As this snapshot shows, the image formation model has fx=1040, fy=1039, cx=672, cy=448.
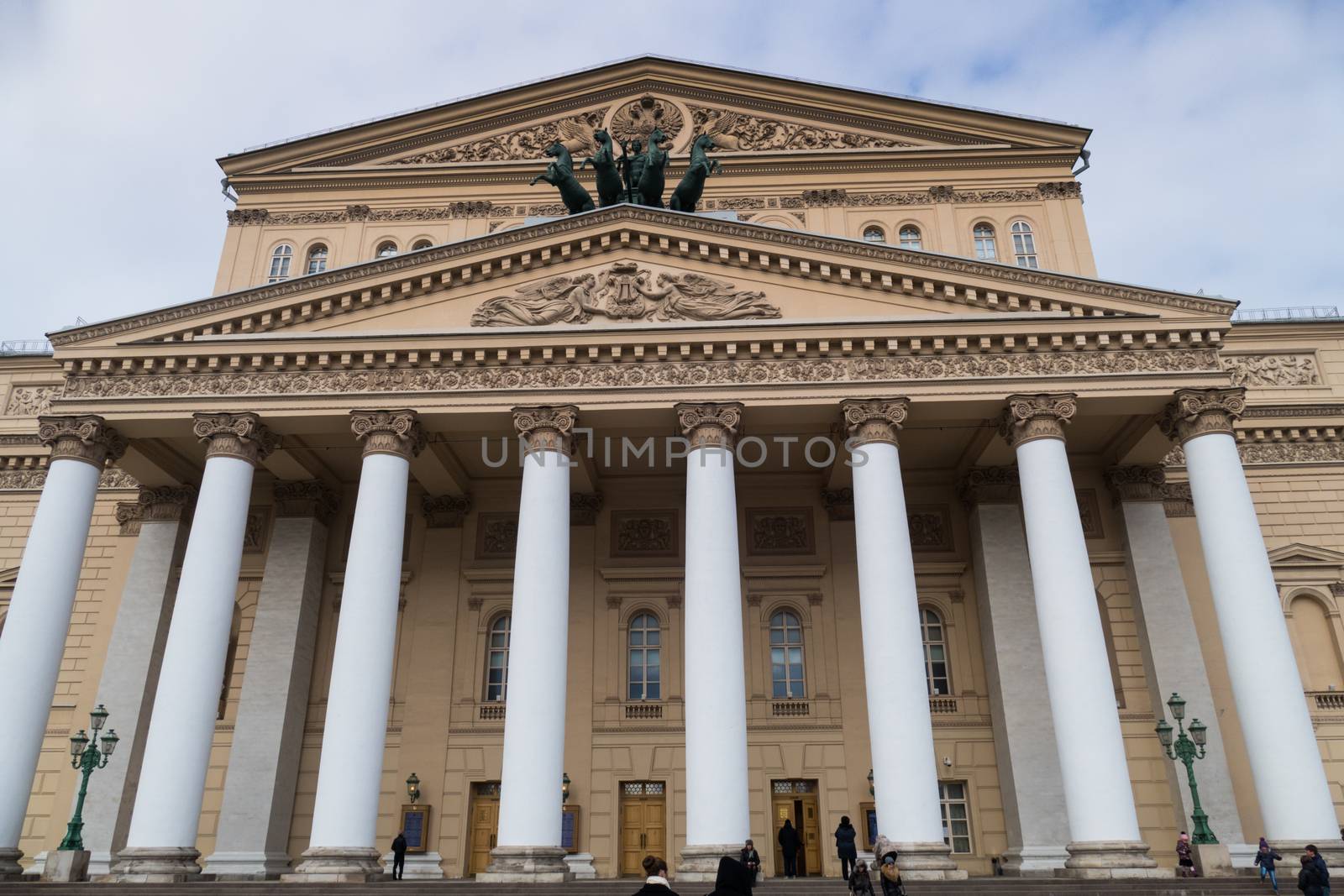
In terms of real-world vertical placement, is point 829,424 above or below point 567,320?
below

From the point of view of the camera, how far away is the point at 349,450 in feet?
85.3

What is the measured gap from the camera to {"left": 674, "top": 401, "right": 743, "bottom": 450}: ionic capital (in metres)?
21.4

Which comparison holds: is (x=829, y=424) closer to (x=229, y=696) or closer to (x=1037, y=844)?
(x=1037, y=844)

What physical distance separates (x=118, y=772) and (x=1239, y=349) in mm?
30900

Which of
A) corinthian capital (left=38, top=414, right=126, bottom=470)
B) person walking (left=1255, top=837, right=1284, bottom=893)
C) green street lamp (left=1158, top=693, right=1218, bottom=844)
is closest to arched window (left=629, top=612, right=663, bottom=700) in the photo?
green street lamp (left=1158, top=693, right=1218, bottom=844)

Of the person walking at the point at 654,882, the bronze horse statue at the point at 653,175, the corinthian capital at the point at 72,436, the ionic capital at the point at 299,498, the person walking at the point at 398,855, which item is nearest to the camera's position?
the person walking at the point at 654,882

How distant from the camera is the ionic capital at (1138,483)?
84.7 feet

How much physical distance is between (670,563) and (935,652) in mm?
7140

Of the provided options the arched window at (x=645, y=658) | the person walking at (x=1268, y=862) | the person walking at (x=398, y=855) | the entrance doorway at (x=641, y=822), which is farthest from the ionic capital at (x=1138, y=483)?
the person walking at (x=398, y=855)

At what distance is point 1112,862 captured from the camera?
1789 cm

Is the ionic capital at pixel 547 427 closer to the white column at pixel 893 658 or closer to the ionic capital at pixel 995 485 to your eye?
the white column at pixel 893 658

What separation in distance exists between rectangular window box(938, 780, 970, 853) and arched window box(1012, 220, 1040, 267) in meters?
15.6

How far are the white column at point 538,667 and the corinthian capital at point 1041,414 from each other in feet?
30.3

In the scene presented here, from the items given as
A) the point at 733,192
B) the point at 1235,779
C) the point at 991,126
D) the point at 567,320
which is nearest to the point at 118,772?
the point at 567,320
